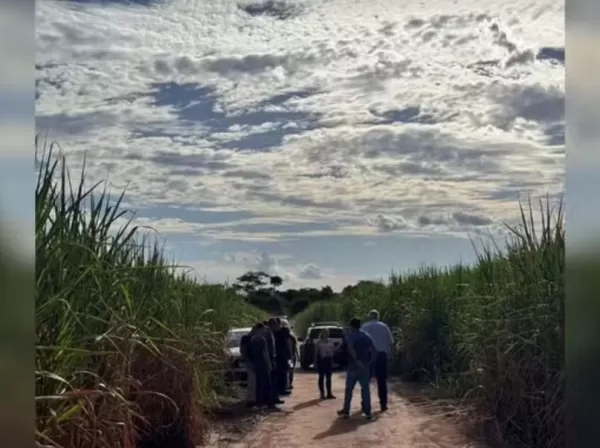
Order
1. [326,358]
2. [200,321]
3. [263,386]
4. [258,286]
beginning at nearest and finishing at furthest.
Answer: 1. [258,286]
2. [326,358]
3. [263,386]
4. [200,321]

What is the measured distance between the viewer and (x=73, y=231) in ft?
12.2

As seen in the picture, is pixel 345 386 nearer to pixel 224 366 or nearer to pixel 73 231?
pixel 224 366

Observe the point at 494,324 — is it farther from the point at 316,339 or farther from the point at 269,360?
the point at 269,360

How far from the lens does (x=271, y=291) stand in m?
3.78

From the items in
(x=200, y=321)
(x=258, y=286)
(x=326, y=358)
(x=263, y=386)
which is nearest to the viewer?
(x=258, y=286)

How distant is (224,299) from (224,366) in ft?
1.16

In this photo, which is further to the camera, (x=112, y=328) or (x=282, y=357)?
(x=282, y=357)

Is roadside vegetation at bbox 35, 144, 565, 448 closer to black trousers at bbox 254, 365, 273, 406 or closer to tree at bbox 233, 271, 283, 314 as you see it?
tree at bbox 233, 271, 283, 314

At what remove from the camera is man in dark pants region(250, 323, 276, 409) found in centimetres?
392

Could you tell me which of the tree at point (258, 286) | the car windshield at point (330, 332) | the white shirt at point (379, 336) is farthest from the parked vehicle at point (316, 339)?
→ the tree at point (258, 286)

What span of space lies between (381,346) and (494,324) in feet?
1.74

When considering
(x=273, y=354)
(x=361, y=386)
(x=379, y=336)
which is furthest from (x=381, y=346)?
(x=273, y=354)

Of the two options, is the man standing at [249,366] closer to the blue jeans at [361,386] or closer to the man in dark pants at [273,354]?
the man in dark pants at [273,354]

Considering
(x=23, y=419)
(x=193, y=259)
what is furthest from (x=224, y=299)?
(x=23, y=419)
